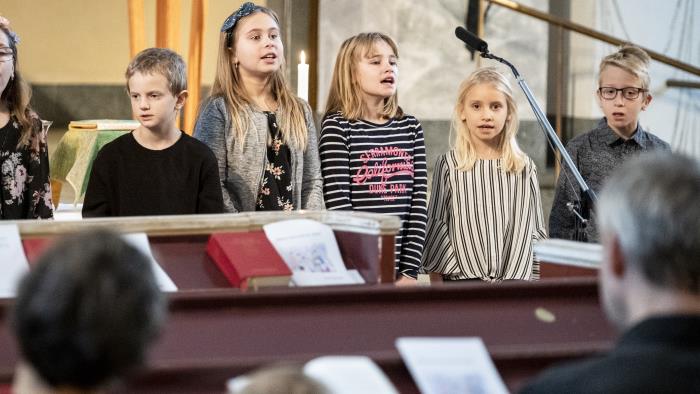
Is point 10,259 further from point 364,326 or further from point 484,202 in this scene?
point 484,202

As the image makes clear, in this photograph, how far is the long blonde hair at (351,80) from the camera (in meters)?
3.29

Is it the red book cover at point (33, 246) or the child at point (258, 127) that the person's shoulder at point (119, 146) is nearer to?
the child at point (258, 127)

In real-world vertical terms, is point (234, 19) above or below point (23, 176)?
above

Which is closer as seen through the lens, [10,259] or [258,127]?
[10,259]

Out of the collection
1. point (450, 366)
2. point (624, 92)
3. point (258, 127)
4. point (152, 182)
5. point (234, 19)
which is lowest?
point (450, 366)

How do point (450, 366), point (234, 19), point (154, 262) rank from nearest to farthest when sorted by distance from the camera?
1. point (450, 366)
2. point (154, 262)
3. point (234, 19)

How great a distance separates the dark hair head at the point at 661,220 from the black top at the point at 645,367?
0.16 ft

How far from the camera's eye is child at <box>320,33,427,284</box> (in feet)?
10.4

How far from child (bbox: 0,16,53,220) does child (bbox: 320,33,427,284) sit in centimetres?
79

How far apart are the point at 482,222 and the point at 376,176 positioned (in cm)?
34

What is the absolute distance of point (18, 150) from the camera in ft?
9.62

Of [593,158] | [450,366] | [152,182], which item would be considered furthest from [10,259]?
[593,158]

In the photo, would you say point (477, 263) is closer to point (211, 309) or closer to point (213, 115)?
point (213, 115)

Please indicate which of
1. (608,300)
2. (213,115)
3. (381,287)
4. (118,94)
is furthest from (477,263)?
(118,94)
